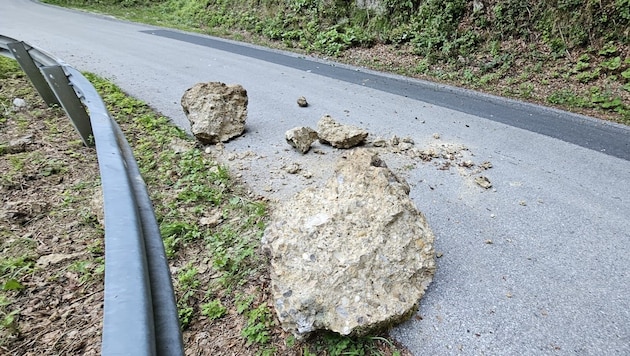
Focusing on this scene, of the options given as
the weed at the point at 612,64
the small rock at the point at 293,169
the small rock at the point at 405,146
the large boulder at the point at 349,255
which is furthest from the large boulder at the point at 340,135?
the weed at the point at 612,64

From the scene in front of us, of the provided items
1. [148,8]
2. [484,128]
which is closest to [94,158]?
[484,128]

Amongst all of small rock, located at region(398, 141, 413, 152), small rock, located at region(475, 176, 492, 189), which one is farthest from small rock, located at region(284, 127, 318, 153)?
small rock, located at region(475, 176, 492, 189)

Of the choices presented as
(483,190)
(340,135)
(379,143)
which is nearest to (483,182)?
(483,190)

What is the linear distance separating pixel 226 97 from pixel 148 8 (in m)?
19.5

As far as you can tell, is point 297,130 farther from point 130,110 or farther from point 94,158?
point 130,110

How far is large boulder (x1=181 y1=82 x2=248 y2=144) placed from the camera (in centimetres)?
465

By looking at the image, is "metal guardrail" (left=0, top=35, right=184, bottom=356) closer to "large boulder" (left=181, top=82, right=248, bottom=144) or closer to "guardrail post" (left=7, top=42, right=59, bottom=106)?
"large boulder" (left=181, top=82, right=248, bottom=144)

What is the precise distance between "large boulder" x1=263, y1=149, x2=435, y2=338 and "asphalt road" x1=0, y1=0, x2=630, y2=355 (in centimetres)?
24

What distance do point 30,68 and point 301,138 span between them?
156 inches

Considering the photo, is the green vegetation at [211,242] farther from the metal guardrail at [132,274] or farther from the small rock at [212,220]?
the metal guardrail at [132,274]

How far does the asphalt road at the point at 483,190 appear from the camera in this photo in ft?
7.16

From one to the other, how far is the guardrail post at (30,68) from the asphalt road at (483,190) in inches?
54.1

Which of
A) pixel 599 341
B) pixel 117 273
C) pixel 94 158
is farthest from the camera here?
pixel 94 158

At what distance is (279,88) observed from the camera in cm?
692
